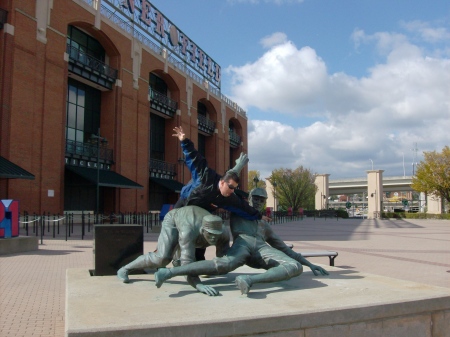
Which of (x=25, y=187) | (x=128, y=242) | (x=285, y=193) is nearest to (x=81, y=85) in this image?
(x=25, y=187)

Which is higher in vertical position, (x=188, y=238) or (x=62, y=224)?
(x=188, y=238)

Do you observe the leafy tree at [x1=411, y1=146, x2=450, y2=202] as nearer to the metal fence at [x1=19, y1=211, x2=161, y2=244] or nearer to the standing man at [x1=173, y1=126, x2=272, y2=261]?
the metal fence at [x1=19, y1=211, x2=161, y2=244]

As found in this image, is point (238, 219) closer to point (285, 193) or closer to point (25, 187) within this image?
point (25, 187)

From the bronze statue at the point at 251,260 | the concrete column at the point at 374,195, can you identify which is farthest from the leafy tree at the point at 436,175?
the bronze statue at the point at 251,260

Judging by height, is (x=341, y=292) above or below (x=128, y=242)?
below

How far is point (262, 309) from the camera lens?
442cm

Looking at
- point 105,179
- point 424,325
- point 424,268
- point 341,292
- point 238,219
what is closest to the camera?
point 424,325

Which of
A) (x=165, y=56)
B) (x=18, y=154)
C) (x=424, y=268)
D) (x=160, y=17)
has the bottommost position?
(x=424, y=268)

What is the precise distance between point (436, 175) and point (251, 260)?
2307 inches

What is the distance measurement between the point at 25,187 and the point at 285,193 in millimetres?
53519

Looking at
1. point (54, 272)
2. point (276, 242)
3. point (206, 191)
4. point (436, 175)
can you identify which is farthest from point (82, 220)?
point (436, 175)

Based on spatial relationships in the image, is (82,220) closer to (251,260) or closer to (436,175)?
(251,260)

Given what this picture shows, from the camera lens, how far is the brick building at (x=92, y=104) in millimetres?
24156

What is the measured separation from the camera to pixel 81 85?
31.9 meters
